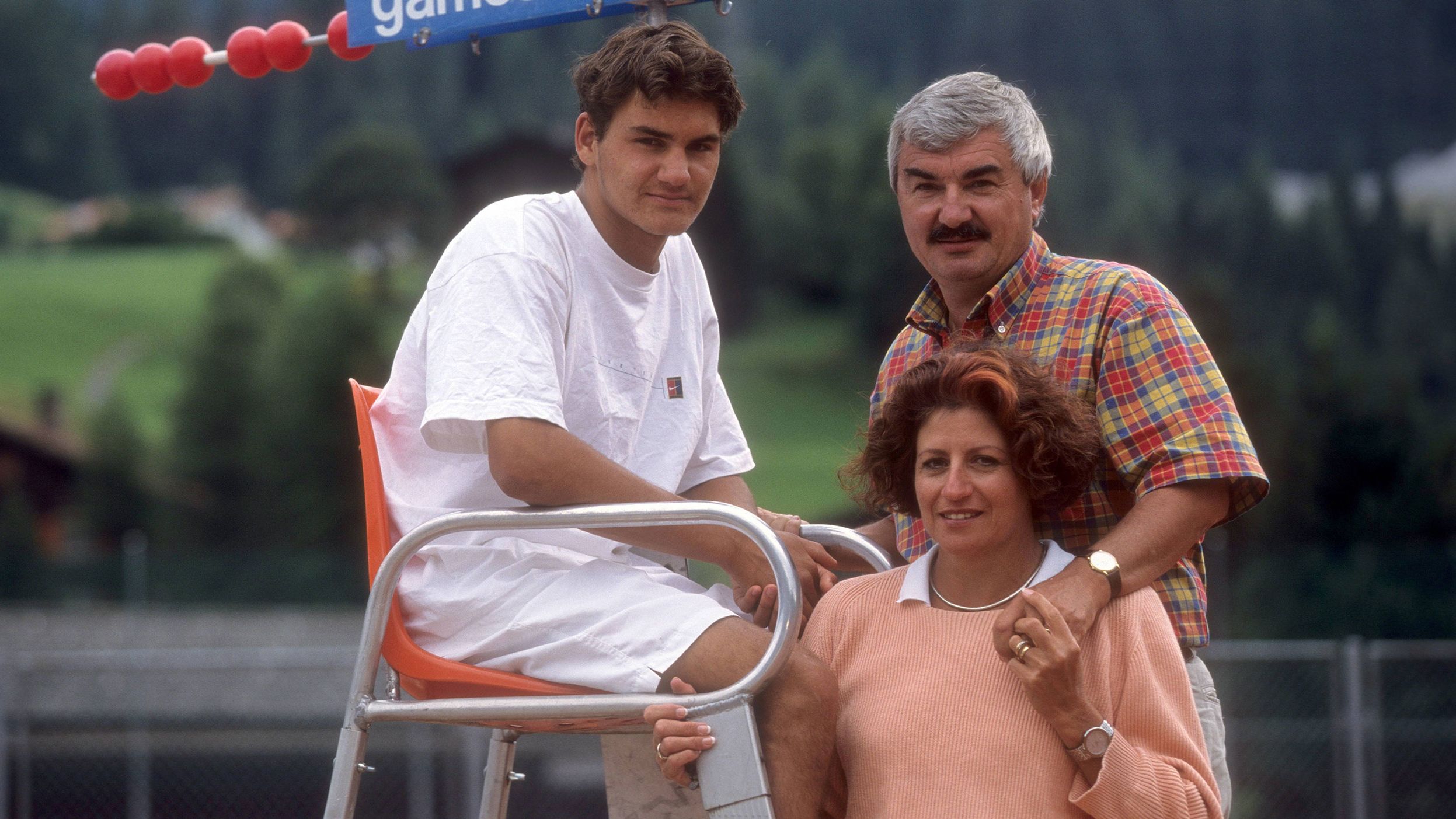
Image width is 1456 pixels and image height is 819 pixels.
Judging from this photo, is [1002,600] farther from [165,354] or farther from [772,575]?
[165,354]

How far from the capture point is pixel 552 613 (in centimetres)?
219

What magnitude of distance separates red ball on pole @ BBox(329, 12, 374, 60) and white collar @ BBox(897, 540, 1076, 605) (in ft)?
4.35

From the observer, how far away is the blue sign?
2.52 m

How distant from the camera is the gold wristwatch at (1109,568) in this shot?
2.08m

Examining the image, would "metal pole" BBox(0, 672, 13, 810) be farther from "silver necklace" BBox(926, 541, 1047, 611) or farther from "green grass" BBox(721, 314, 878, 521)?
"green grass" BBox(721, 314, 878, 521)

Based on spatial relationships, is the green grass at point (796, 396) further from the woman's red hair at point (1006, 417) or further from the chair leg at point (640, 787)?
the woman's red hair at point (1006, 417)

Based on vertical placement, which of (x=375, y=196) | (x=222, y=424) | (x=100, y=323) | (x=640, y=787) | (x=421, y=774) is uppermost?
(x=375, y=196)

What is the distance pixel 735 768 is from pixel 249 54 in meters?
1.66

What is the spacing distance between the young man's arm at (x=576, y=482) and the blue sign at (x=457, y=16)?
0.73 meters

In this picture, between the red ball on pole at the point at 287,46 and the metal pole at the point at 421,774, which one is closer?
the red ball on pole at the point at 287,46

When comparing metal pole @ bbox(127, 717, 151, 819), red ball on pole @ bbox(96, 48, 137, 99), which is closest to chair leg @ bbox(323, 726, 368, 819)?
red ball on pole @ bbox(96, 48, 137, 99)

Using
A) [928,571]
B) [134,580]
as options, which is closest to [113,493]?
[134,580]

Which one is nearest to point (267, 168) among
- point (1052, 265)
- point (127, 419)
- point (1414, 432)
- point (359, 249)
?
point (359, 249)

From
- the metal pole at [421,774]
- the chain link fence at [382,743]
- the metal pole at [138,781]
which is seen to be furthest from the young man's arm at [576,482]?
the metal pole at [138,781]
